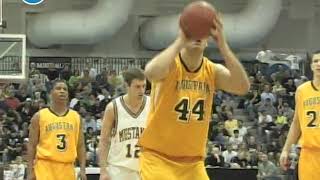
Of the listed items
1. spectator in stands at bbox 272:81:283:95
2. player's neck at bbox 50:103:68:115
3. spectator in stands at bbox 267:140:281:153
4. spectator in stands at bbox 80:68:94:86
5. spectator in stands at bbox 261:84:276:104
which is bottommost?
spectator in stands at bbox 267:140:281:153

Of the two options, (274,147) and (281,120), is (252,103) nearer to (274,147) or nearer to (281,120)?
(281,120)

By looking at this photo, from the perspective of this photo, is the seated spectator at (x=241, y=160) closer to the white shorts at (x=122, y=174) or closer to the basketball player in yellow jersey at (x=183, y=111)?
the white shorts at (x=122, y=174)

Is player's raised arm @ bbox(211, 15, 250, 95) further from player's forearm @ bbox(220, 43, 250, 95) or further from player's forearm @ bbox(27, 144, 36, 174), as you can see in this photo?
player's forearm @ bbox(27, 144, 36, 174)

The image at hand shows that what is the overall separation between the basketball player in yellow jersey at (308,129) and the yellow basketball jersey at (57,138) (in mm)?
2367

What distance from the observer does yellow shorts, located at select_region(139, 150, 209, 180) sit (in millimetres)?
5039

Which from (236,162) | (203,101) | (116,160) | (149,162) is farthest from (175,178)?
(236,162)

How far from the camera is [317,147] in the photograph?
7141mm

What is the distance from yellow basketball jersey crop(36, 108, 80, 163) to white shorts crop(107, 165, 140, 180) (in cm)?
116

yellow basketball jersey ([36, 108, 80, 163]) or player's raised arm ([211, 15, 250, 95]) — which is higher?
player's raised arm ([211, 15, 250, 95])

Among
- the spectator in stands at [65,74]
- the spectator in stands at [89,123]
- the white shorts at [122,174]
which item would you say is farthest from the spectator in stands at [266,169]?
the spectator in stands at [65,74]

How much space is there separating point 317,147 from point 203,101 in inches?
98.8

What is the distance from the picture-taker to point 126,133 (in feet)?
24.0

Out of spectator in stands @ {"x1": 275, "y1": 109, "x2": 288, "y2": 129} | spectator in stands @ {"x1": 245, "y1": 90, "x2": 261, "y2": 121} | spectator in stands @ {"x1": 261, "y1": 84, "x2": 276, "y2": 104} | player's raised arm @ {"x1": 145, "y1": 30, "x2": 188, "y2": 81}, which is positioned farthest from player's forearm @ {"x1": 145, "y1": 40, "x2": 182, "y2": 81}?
spectator in stands @ {"x1": 261, "y1": 84, "x2": 276, "y2": 104}

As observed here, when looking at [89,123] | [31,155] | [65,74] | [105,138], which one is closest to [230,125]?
[89,123]
